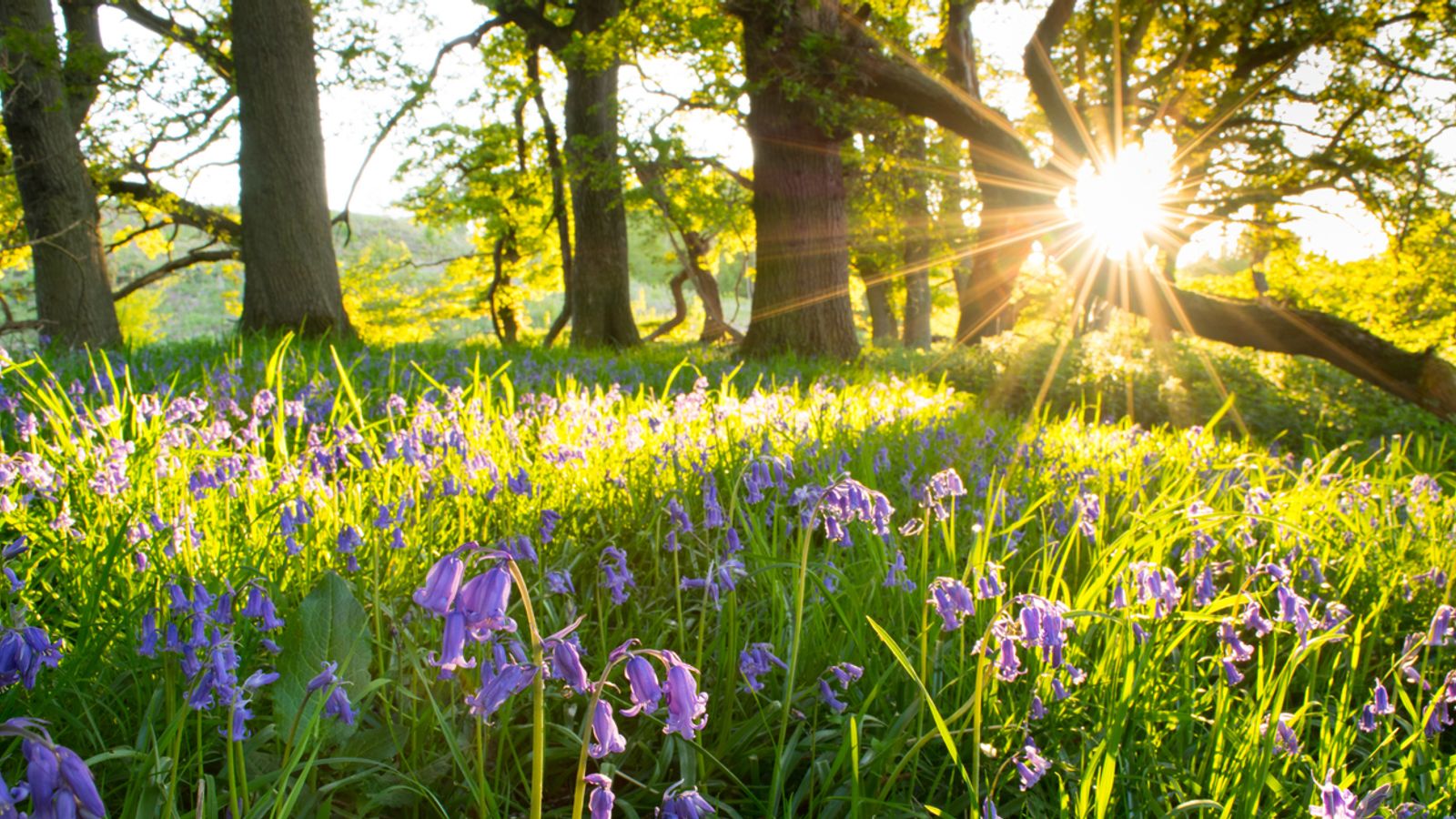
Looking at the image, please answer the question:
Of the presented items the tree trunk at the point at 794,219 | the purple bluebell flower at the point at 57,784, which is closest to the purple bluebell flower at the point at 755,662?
the purple bluebell flower at the point at 57,784

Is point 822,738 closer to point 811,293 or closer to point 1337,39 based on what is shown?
point 811,293

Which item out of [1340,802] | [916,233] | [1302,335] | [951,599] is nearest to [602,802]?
[951,599]

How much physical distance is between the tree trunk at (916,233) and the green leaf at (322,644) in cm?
1382

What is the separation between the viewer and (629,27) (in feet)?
38.7

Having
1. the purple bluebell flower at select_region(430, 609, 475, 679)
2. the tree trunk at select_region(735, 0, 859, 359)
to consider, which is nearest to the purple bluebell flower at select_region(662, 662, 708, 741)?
the purple bluebell flower at select_region(430, 609, 475, 679)

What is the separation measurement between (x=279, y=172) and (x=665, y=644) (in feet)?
27.6

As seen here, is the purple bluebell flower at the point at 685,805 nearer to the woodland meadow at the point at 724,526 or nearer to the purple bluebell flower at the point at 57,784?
the woodland meadow at the point at 724,526

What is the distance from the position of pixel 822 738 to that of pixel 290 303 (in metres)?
8.56

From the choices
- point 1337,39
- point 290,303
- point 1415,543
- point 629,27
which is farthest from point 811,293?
point 1337,39

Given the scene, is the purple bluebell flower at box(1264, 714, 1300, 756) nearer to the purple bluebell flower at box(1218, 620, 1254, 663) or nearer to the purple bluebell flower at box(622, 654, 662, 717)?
the purple bluebell flower at box(1218, 620, 1254, 663)

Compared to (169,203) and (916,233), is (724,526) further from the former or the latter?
(169,203)

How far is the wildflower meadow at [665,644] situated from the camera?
136 cm

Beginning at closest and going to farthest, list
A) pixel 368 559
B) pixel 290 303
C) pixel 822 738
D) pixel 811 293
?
pixel 822 738
pixel 368 559
pixel 290 303
pixel 811 293

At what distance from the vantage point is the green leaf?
162 centimetres
